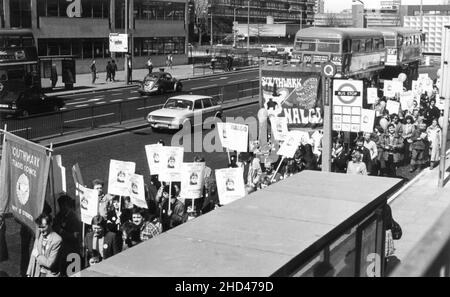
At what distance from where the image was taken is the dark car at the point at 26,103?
2911 cm

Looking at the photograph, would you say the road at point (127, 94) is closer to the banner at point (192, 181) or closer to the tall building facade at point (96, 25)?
the tall building facade at point (96, 25)

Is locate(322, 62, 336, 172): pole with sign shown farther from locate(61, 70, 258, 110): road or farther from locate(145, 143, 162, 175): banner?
locate(61, 70, 258, 110): road

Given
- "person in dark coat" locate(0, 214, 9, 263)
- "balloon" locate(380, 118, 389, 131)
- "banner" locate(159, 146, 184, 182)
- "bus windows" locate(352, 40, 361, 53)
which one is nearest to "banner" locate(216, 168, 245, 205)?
"banner" locate(159, 146, 184, 182)

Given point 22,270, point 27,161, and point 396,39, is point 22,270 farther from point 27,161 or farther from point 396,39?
point 396,39

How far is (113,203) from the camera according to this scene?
37.4 feet

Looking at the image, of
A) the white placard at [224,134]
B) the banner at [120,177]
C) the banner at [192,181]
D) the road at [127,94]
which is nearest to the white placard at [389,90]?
the road at [127,94]

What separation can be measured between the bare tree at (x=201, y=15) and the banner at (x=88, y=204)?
119409 millimetres

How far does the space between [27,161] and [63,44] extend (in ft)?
149

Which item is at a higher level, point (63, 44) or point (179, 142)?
point (63, 44)

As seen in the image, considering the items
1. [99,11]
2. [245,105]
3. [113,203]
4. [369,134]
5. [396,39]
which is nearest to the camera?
[113,203]

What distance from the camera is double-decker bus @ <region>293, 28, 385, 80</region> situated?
3572 centimetres

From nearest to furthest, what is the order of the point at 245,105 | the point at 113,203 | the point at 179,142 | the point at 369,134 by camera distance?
1. the point at 113,203
2. the point at 369,134
3. the point at 179,142
4. the point at 245,105

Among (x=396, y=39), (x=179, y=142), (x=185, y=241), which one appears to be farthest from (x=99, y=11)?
(x=185, y=241)
